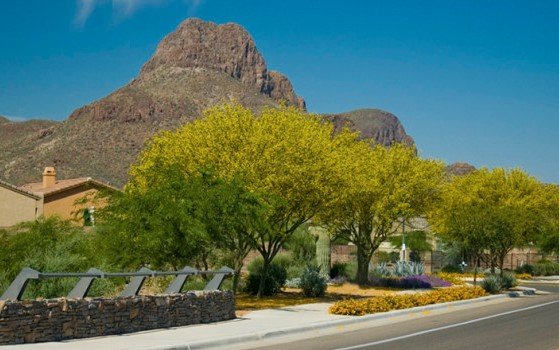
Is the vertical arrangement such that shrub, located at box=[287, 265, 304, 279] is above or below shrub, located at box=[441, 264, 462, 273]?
below

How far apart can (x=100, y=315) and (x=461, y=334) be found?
341 inches

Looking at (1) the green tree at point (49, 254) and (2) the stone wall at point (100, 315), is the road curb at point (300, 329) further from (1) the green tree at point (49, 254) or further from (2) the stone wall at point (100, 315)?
(1) the green tree at point (49, 254)

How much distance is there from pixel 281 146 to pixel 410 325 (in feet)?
28.3

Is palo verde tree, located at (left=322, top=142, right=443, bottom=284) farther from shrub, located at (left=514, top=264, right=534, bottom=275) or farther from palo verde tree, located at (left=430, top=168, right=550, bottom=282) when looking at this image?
shrub, located at (left=514, top=264, right=534, bottom=275)

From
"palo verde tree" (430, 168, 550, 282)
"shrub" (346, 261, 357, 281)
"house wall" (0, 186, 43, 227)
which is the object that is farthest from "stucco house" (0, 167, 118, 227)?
"palo verde tree" (430, 168, 550, 282)

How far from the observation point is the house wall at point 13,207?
58625 millimetres

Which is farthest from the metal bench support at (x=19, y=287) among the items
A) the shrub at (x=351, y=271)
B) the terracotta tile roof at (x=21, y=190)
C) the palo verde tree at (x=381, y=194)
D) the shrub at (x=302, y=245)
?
the terracotta tile roof at (x=21, y=190)

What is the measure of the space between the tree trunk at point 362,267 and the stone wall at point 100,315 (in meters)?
19.2

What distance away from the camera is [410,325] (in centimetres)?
2227

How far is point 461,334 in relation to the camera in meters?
19.5

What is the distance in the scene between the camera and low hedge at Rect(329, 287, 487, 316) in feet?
78.2

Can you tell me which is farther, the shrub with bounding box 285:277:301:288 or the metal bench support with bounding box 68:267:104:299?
the shrub with bounding box 285:277:301:288

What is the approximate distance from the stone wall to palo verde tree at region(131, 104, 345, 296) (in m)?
7.32

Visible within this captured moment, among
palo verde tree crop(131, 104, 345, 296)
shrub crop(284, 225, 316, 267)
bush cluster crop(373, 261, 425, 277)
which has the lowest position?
bush cluster crop(373, 261, 425, 277)
